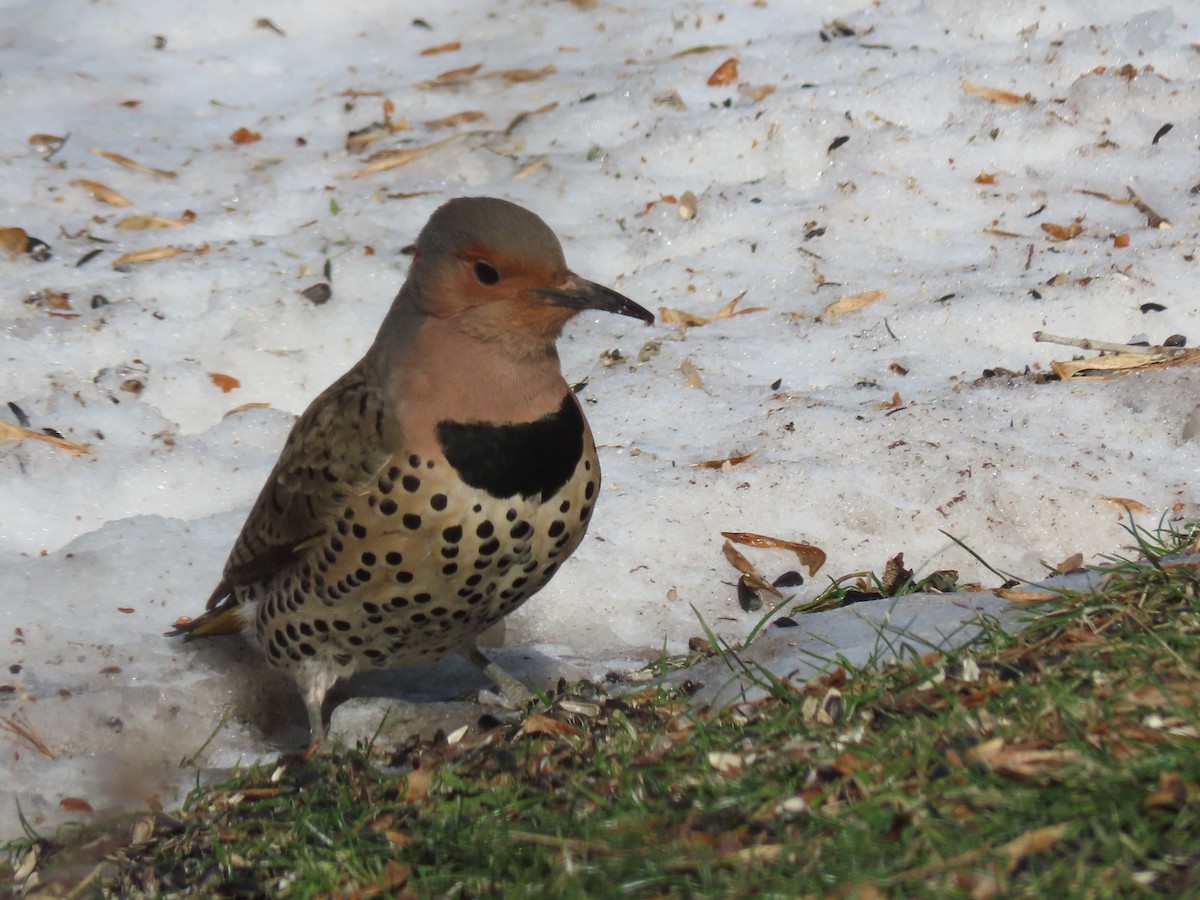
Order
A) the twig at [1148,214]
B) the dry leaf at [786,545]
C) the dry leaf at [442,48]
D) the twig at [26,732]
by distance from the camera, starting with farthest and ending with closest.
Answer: the dry leaf at [442,48] < the twig at [1148,214] < the dry leaf at [786,545] < the twig at [26,732]

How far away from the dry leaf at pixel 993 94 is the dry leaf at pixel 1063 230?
1.08 metres

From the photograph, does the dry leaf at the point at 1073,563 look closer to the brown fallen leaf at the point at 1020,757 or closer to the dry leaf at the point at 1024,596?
the dry leaf at the point at 1024,596

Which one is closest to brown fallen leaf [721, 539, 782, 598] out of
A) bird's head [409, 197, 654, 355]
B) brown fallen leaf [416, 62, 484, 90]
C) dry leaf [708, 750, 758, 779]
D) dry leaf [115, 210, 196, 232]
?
bird's head [409, 197, 654, 355]

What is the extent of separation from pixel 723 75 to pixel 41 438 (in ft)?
14.7


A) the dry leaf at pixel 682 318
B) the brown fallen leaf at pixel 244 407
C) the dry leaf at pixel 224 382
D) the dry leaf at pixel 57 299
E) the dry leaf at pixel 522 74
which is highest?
the dry leaf at pixel 522 74

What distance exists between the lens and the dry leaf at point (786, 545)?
568 cm

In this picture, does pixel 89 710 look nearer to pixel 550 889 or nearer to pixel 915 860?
pixel 550 889

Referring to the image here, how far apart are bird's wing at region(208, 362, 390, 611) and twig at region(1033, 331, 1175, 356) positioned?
3.39m

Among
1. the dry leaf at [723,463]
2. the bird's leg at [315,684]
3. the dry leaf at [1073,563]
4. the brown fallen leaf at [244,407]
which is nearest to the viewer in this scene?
the bird's leg at [315,684]

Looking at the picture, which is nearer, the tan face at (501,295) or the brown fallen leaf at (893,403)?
the tan face at (501,295)

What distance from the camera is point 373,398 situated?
4.61 m

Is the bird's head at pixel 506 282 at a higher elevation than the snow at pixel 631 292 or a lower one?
higher

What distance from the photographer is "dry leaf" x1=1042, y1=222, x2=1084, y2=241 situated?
295 inches

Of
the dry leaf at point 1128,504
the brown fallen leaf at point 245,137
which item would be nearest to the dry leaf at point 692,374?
the dry leaf at point 1128,504
